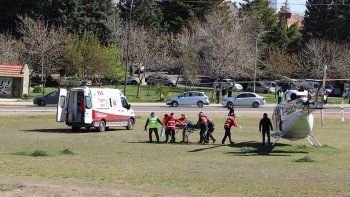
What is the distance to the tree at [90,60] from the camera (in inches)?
2918

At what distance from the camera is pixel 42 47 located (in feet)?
257

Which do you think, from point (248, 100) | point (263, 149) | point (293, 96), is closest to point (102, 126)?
point (263, 149)

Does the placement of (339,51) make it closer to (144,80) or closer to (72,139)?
(144,80)

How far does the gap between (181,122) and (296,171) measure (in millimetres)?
11935

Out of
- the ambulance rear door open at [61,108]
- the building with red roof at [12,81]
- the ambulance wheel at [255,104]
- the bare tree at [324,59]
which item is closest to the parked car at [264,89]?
the bare tree at [324,59]

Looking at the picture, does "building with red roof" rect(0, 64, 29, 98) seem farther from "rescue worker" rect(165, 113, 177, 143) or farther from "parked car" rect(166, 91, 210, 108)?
"rescue worker" rect(165, 113, 177, 143)

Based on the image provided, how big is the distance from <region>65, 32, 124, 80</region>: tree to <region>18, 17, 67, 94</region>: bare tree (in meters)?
2.11

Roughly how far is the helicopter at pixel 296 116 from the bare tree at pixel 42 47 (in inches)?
1952

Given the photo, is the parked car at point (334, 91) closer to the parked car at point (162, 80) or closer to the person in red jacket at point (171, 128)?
the parked car at point (162, 80)

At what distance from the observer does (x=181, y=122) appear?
1280 inches

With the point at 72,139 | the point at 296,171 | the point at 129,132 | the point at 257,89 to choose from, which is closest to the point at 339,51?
the point at 257,89

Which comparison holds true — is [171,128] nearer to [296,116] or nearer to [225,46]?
[296,116]

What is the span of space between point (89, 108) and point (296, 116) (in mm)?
11714

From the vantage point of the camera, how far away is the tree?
74.1m
